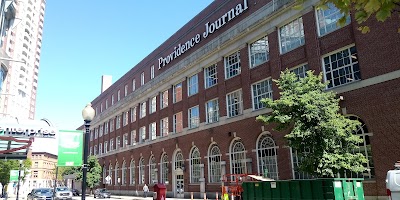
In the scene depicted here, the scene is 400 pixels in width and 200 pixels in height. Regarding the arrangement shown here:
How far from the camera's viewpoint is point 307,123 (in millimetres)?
17578

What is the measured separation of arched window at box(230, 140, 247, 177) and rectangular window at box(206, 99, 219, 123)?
12.5 ft

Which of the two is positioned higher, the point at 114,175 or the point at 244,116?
the point at 244,116

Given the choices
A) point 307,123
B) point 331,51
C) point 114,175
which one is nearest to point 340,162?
Answer: point 307,123

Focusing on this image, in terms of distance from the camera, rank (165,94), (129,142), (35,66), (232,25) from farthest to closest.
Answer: (35,66) → (129,142) → (165,94) → (232,25)

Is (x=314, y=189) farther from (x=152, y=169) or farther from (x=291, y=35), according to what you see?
(x=152, y=169)

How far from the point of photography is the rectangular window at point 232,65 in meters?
30.7

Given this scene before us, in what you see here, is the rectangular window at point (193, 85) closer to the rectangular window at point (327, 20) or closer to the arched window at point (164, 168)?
the arched window at point (164, 168)

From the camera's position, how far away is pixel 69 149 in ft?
35.2

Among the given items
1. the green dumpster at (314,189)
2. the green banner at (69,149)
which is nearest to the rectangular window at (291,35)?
the green dumpster at (314,189)

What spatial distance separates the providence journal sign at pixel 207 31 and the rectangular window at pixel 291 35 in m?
5.41

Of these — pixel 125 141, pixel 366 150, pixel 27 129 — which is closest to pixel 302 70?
pixel 366 150

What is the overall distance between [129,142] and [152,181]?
10788mm

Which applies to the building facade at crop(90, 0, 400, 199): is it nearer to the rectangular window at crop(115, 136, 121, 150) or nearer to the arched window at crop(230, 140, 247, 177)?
the arched window at crop(230, 140, 247, 177)

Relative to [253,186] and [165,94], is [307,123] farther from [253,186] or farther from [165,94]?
[165,94]
